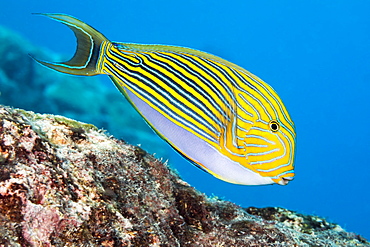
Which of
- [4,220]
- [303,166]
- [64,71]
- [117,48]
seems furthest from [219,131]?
[303,166]

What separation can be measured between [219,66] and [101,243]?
1.32 metres

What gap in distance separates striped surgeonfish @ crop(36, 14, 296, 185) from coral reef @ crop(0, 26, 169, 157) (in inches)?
335

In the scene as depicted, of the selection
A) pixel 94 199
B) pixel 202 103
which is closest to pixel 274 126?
pixel 202 103

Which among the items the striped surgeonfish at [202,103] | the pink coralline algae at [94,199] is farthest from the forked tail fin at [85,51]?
the pink coralline algae at [94,199]

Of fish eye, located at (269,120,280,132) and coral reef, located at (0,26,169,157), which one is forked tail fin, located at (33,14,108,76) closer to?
fish eye, located at (269,120,280,132)

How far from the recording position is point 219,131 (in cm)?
159

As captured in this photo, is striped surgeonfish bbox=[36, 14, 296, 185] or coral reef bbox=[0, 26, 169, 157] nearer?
striped surgeonfish bbox=[36, 14, 296, 185]

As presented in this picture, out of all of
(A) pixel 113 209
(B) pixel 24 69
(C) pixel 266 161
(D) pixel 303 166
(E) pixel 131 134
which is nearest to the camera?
(C) pixel 266 161

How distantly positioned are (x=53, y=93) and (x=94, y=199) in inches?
472

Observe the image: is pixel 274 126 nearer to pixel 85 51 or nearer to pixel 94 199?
pixel 85 51

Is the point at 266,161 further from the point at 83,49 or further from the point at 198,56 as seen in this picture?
the point at 83,49

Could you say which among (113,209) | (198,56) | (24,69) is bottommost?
(113,209)

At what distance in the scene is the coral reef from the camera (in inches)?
464

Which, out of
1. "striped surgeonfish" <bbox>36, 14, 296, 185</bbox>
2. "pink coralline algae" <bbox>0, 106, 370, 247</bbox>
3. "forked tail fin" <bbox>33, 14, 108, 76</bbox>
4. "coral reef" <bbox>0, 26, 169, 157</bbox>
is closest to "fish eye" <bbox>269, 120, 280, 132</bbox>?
"striped surgeonfish" <bbox>36, 14, 296, 185</bbox>
